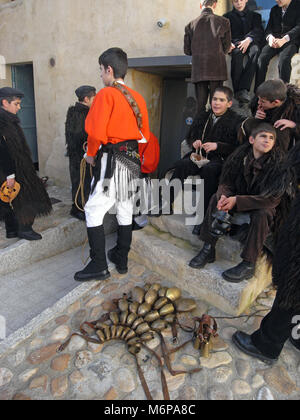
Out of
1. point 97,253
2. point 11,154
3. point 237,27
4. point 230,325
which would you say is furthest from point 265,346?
point 237,27

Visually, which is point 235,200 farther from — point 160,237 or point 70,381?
point 70,381

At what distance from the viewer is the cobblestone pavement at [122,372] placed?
82.4 inches

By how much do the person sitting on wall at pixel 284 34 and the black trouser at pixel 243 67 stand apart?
175mm

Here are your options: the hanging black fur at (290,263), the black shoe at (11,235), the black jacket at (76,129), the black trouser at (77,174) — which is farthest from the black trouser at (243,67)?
the black shoe at (11,235)

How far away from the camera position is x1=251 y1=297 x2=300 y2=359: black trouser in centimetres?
206

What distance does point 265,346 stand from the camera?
225cm

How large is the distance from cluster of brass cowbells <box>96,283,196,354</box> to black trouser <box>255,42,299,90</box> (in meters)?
2.77

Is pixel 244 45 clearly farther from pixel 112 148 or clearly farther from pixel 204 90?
pixel 112 148

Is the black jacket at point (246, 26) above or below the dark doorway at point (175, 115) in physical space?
above

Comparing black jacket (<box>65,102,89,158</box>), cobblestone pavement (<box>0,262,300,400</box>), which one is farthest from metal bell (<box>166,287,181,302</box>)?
black jacket (<box>65,102,89,158</box>)

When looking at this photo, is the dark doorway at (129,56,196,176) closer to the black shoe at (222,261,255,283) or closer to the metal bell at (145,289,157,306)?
the black shoe at (222,261,255,283)

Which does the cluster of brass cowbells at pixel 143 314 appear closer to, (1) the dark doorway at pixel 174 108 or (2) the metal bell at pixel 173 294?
(2) the metal bell at pixel 173 294

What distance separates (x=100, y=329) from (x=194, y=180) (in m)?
1.96

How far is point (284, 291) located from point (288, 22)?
3.22 meters
